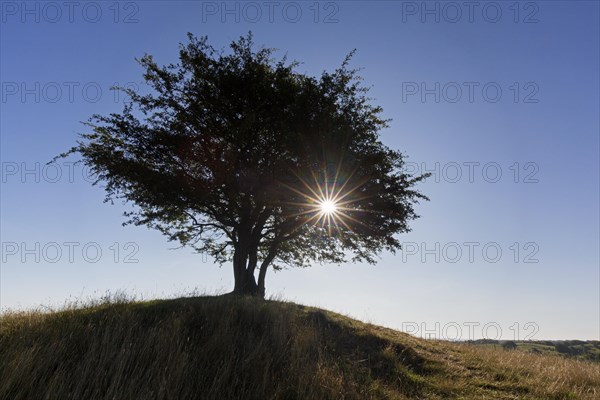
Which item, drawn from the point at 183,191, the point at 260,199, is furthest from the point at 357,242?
the point at 183,191

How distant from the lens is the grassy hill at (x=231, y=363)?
6570mm

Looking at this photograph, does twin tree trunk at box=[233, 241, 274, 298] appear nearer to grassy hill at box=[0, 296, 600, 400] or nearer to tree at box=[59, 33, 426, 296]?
tree at box=[59, 33, 426, 296]

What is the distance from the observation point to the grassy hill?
259 inches

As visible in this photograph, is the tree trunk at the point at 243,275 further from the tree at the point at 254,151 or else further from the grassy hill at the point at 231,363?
the grassy hill at the point at 231,363

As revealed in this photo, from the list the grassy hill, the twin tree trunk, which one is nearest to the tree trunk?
the twin tree trunk

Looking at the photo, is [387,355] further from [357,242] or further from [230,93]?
[230,93]

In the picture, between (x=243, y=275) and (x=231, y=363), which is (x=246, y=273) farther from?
(x=231, y=363)

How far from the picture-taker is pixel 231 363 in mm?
8156

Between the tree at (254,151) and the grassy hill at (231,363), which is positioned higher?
the tree at (254,151)

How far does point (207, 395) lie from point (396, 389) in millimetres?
4720

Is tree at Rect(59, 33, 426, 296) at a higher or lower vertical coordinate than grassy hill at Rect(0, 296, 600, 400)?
higher

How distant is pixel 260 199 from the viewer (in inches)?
820

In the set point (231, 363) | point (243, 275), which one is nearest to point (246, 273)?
point (243, 275)

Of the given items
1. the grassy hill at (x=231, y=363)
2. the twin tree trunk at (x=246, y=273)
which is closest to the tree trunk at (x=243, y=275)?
the twin tree trunk at (x=246, y=273)
